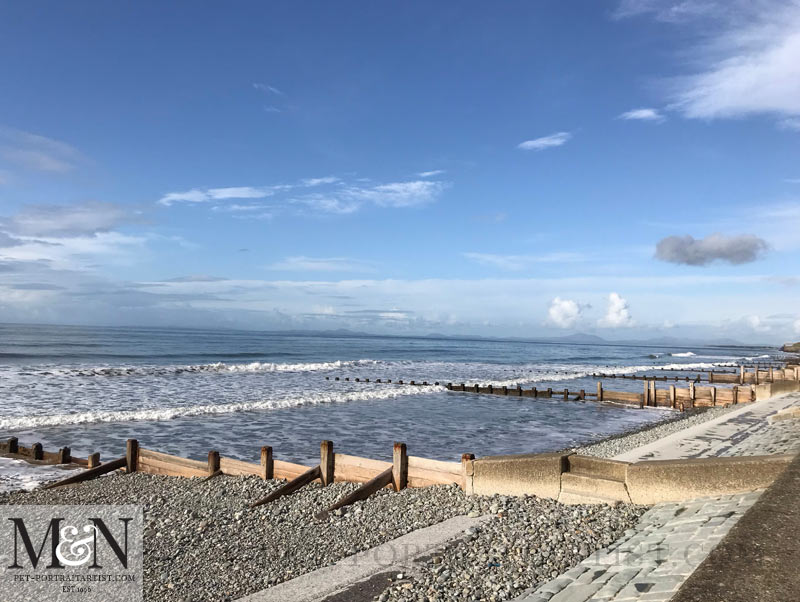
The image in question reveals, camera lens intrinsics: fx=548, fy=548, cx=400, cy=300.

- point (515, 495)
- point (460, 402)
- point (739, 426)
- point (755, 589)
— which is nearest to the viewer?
point (755, 589)

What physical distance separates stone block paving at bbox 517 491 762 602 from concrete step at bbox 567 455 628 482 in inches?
34.6

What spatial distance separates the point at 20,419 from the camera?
844 inches

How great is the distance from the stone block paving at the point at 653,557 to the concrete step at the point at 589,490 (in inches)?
26.7

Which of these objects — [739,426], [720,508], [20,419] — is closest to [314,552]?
[720,508]

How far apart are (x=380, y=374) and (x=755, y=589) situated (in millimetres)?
52570

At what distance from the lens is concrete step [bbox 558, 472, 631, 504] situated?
8570 millimetres

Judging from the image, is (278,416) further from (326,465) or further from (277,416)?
(326,465)

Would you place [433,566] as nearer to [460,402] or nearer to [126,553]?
[126,553]

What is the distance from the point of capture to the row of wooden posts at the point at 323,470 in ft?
33.6

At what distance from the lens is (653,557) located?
20.5 feet

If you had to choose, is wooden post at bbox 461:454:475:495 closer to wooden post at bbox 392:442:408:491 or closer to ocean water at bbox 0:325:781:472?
wooden post at bbox 392:442:408:491

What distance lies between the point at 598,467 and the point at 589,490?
421 mm
